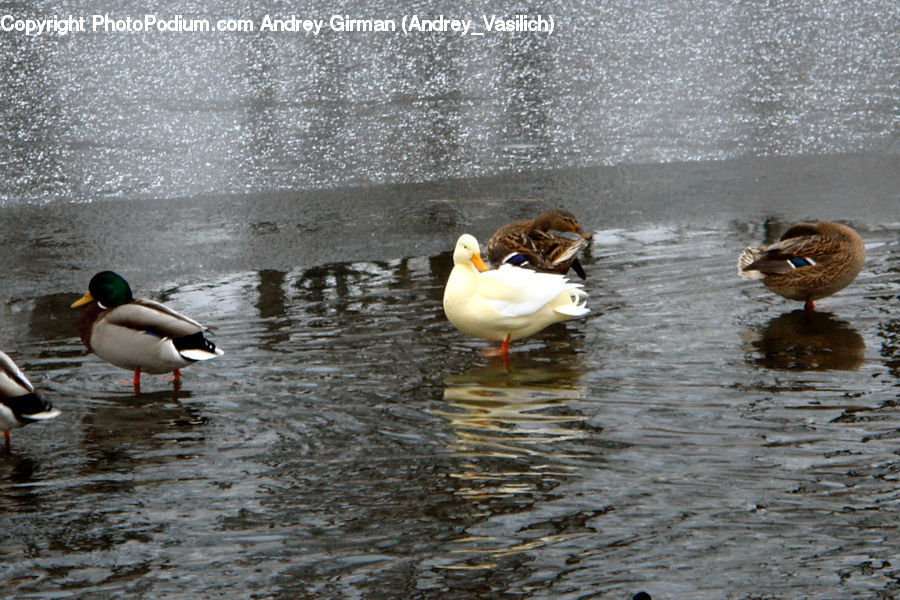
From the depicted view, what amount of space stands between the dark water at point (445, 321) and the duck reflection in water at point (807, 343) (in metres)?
0.03

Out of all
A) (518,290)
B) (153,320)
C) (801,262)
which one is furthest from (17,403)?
(801,262)

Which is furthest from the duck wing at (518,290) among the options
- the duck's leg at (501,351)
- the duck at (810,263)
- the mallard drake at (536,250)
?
the duck at (810,263)

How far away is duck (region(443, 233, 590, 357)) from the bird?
6.80 ft

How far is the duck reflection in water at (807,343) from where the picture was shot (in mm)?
5449

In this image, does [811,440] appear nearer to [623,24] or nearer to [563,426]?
[563,426]

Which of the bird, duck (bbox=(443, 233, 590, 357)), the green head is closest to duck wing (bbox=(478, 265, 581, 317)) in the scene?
duck (bbox=(443, 233, 590, 357))

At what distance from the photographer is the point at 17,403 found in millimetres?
4555

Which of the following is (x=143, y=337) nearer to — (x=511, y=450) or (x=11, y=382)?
(x=11, y=382)

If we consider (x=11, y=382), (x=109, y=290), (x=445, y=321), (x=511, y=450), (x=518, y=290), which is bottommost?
(x=511, y=450)

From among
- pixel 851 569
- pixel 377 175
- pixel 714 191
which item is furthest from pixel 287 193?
pixel 851 569

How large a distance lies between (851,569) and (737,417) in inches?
56.5

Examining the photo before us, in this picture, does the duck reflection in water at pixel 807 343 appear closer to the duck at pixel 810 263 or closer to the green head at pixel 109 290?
the duck at pixel 810 263

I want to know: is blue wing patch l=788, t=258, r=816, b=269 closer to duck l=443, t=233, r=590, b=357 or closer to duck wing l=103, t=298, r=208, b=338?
duck l=443, t=233, r=590, b=357

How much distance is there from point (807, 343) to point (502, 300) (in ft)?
5.22
